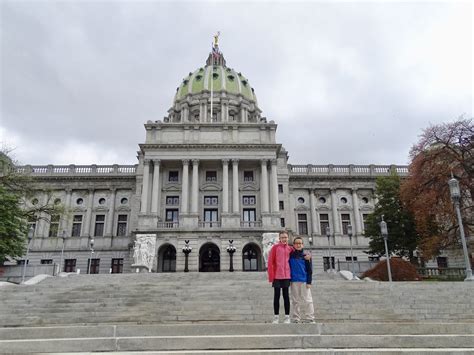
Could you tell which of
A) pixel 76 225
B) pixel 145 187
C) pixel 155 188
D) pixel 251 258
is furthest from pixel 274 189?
pixel 76 225

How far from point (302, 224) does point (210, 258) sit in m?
14.5

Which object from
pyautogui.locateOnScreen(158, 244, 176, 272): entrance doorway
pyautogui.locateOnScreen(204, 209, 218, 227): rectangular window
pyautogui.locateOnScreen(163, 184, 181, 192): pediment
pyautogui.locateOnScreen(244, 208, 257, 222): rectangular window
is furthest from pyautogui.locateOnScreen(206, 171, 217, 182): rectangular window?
pyautogui.locateOnScreen(158, 244, 176, 272): entrance doorway

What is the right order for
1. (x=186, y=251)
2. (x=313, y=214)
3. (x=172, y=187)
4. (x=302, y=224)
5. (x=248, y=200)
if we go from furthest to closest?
(x=302, y=224)
(x=313, y=214)
(x=248, y=200)
(x=172, y=187)
(x=186, y=251)

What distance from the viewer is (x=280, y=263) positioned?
981cm

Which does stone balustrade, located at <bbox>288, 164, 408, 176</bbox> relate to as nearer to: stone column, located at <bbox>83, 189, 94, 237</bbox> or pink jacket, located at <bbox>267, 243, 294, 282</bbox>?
stone column, located at <bbox>83, 189, 94, 237</bbox>

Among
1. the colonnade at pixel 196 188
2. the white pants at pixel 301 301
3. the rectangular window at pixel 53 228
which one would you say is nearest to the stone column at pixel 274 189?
the colonnade at pixel 196 188

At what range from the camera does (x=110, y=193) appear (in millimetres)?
51781

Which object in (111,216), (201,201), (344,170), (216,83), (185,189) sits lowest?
(111,216)

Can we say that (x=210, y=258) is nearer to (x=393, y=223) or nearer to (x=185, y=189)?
(x=185, y=189)

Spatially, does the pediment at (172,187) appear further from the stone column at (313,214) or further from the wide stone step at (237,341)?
the wide stone step at (237,341)

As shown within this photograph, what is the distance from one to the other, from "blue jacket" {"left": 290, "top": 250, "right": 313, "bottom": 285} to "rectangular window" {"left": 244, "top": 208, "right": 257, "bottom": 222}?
113 feet

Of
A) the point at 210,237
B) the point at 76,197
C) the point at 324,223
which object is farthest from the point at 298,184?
the point at 76,197

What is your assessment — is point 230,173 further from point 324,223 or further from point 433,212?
point 433,212

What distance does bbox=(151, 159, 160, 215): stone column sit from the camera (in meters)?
42.8
